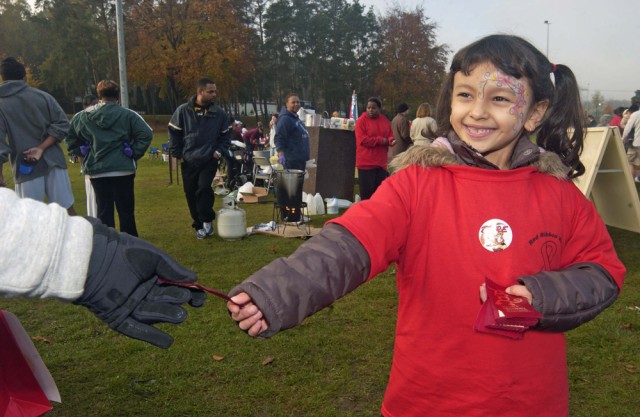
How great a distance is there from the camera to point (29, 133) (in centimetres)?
616

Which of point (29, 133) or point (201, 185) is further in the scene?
point (201, 185)

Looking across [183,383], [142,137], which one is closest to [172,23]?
[142,137]

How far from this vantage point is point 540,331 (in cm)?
177

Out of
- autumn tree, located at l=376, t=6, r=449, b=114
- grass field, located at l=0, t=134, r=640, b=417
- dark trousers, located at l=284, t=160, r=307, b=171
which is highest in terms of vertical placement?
autumn tree, located at l=376, t=6, r=449, b=114

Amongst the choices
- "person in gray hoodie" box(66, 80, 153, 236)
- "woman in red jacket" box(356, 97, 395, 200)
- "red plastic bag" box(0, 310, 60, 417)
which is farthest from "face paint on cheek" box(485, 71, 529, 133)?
"woman in red jacket" box(356, 97, 395, 200)

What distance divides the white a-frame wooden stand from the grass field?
1.63 metres

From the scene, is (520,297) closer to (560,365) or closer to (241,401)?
(560,365)

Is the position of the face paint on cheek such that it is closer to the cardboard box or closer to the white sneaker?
the white sneaker

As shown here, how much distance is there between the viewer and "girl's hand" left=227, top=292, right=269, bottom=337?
1.45 meters

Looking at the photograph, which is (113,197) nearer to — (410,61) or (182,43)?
(182,43)

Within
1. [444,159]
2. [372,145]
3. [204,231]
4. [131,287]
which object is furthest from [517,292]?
[372,145]

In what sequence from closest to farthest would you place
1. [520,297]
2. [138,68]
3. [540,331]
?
[520,297] < [540,331] < [138,68]

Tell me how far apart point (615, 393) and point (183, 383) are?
2892 mm

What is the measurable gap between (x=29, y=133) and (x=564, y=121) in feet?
19.0
